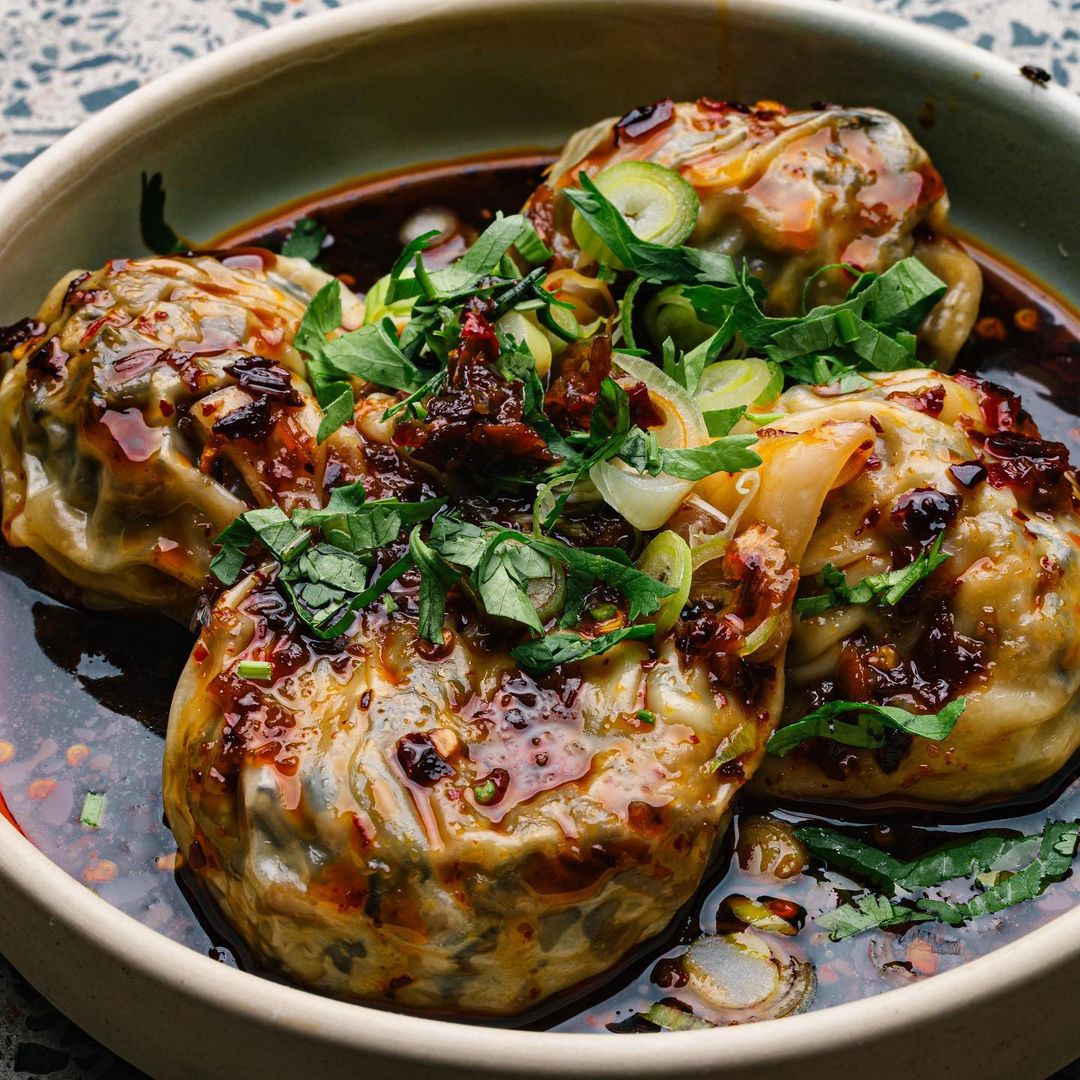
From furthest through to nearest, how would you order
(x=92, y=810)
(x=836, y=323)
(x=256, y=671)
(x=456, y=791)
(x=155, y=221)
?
(x=155, y=221)
(x=836, y=323)
(x=92, y=810)
(x=256, y=671)
(x=456, y=791)

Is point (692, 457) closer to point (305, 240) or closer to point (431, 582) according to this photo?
point (431, 582)

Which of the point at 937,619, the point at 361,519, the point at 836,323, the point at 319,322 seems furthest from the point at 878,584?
the point at 319,322

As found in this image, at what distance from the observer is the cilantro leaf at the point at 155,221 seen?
4.63 metres

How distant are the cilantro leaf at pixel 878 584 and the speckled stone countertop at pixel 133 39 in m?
2.72

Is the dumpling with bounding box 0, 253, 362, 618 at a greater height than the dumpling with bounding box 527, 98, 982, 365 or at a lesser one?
lesser

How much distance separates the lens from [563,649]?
312 centimetres

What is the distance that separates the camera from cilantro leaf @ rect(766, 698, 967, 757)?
128 inches

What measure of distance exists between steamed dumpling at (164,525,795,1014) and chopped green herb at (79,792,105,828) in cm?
37

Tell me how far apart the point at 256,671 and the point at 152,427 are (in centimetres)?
78

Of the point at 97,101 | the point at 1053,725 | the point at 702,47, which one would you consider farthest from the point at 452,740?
the point at 97,101

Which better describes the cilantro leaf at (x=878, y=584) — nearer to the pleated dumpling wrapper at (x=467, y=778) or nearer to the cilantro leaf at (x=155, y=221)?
the pleated dumpling wrapper at (x=467, y=778)

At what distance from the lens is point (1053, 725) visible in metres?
3.43

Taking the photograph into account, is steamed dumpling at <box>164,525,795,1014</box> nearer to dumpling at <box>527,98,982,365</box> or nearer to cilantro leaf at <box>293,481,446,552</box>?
cilantro leaf at <box>293,481,446,552</box>

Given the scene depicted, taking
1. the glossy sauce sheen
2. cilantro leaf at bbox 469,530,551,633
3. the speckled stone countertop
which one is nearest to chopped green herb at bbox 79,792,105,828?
the glossy sauce sheen
